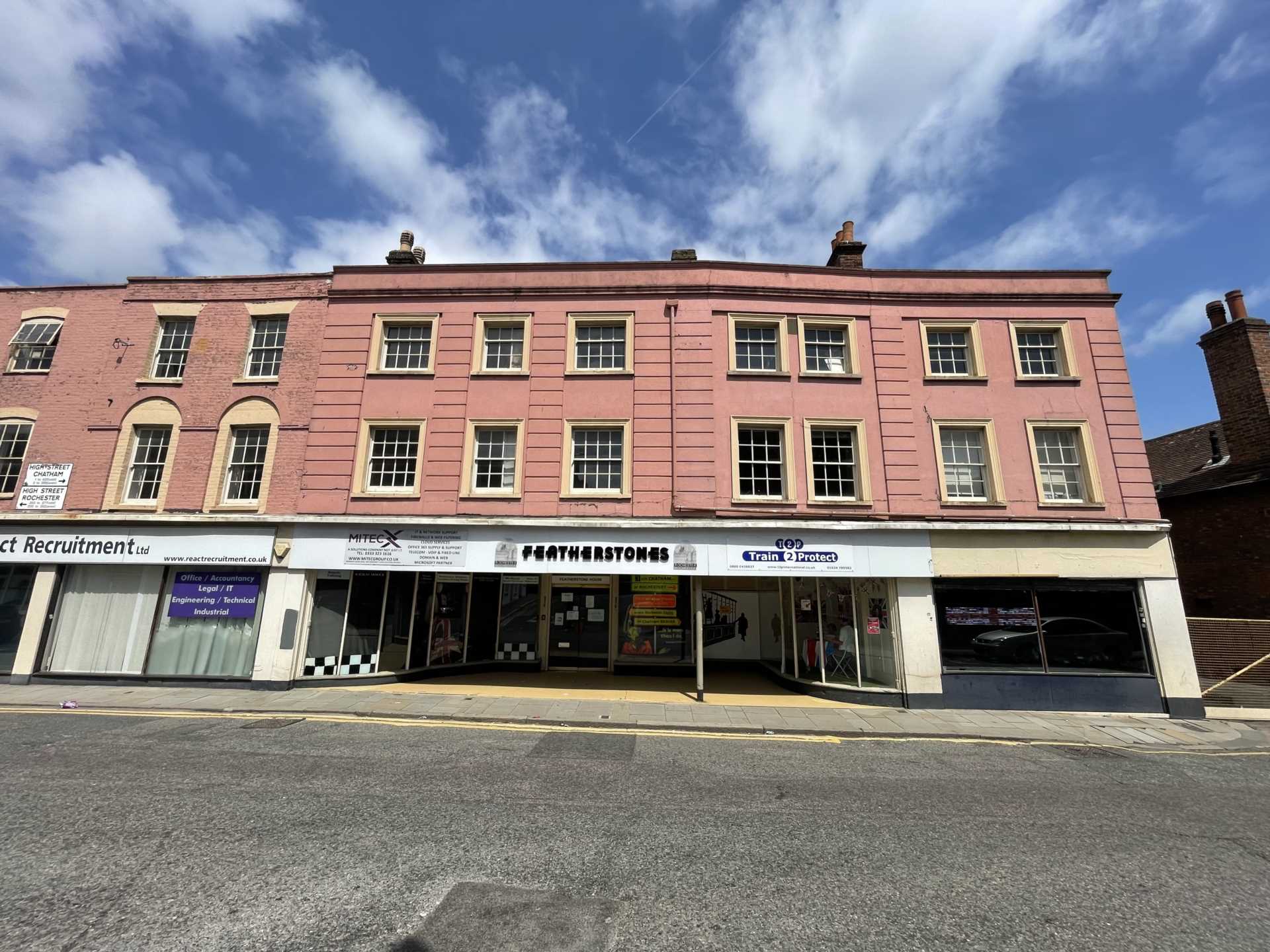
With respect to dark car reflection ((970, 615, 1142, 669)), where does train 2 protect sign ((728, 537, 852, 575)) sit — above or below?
above

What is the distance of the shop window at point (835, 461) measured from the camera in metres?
13.8

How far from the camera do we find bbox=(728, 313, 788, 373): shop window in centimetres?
1488

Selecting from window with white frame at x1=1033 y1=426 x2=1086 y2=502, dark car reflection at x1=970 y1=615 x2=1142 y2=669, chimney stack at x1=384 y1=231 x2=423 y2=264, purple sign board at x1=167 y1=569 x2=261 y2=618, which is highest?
chimney stack at x1=384 y1=231 x2=423 y2=264

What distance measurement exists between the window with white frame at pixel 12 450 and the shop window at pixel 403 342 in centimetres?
1016

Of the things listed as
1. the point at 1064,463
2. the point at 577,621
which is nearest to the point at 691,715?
the point at 577,621

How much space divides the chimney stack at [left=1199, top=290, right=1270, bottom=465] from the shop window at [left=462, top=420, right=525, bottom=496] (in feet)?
71.4

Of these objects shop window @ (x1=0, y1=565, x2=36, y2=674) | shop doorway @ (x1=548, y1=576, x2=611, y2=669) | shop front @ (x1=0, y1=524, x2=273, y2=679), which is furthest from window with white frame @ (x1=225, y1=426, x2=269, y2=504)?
shop doorway @ (x1=548, y1=576, x2=611, y2=669)

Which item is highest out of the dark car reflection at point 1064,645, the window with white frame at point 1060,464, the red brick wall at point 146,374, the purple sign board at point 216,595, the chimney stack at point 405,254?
the chimney stack at point 405,254

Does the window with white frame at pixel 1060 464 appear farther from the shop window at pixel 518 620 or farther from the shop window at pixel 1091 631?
the shop window at pixel 518 620

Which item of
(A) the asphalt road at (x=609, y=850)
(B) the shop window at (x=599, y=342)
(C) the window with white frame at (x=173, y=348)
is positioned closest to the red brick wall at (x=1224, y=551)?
(A) the asphalt road at (x=609, y=850)

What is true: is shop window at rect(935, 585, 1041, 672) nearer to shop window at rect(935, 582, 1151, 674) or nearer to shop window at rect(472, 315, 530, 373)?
shop window at rect(935, 582, 1151, 674)

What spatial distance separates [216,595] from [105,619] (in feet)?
10.3

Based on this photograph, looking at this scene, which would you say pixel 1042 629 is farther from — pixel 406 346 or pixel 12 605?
pixel 12 605

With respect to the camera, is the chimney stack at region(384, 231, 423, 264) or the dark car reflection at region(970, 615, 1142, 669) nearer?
the dark car reflection at region(970, 615, 1142, 669)
